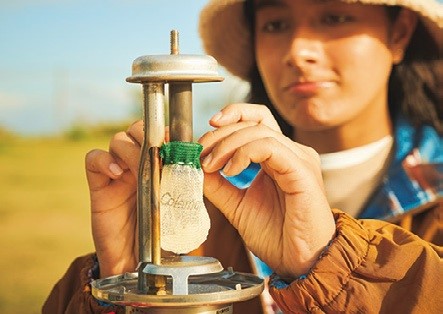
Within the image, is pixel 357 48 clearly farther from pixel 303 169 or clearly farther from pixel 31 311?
pixel 31 311

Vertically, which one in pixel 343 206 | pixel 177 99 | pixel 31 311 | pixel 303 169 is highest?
pixel 177 99

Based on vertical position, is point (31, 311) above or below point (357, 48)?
below

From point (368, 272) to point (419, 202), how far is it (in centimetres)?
45

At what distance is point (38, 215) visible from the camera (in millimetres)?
4855

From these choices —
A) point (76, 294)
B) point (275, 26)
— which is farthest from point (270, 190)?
point (275, 26)

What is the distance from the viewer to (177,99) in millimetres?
878

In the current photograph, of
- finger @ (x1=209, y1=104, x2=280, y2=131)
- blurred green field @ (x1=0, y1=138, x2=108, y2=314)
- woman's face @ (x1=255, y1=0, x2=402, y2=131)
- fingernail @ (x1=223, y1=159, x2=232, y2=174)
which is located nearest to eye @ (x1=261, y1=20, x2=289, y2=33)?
woman's face @ (x1=255, y1=0, x2=402, y2=131)

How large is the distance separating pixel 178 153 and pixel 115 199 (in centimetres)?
44

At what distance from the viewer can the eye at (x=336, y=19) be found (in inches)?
66.1

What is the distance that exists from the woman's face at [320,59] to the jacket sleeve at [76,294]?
49 cm

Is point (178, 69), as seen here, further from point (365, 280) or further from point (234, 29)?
point (234, 29)

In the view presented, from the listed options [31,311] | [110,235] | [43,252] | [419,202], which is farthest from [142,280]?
[43,252]

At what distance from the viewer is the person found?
45.7 inches

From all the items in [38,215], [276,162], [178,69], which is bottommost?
[38,215]
